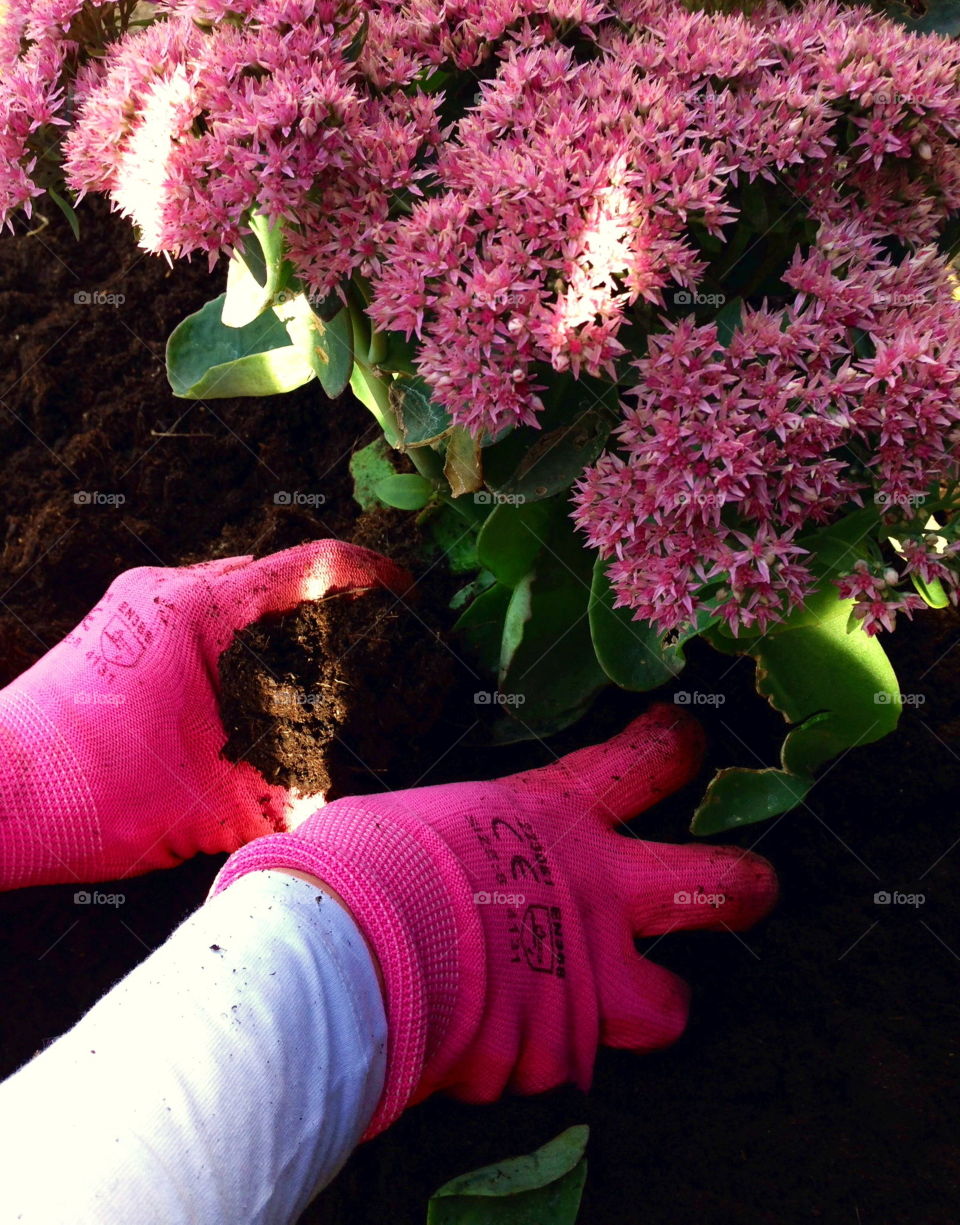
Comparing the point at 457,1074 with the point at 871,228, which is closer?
the point at 871,228

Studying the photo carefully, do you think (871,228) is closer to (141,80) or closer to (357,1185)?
(141,80)

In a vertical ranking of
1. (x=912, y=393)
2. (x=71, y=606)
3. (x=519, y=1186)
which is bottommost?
(x=519, y=1186)

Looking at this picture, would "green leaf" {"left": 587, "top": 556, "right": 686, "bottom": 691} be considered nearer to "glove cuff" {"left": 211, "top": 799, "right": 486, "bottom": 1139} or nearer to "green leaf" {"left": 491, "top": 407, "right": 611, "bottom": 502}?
"green leaf" {"left": 491, "top": 407, "right": 611, "bottom": 502}

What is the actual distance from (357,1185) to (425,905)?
40 centimetres

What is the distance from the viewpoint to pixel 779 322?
2.86 ft

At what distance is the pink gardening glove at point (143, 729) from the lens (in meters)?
1.16

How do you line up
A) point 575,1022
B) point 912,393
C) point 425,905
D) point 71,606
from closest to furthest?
point 912,393, point 425,905, point 575,1022, point 71,606

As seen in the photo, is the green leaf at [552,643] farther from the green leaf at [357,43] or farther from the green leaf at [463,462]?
the green leaf at [357,43]

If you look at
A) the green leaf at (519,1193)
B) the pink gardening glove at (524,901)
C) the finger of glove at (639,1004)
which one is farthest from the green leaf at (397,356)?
the green leaf at (519,1193)

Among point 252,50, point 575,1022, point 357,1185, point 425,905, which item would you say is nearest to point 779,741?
point 575,1022

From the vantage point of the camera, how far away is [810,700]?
1153 millimetres

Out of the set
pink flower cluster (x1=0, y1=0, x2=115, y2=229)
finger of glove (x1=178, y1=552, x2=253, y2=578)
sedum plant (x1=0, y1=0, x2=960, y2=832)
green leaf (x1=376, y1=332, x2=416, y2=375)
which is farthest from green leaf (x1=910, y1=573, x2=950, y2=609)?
pink flower cluster (x1=0, y1=0, x2=115, y2=229)

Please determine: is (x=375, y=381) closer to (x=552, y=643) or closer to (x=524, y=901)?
(x=552, y=643)

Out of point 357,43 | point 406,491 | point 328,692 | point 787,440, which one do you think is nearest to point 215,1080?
point 328,692
